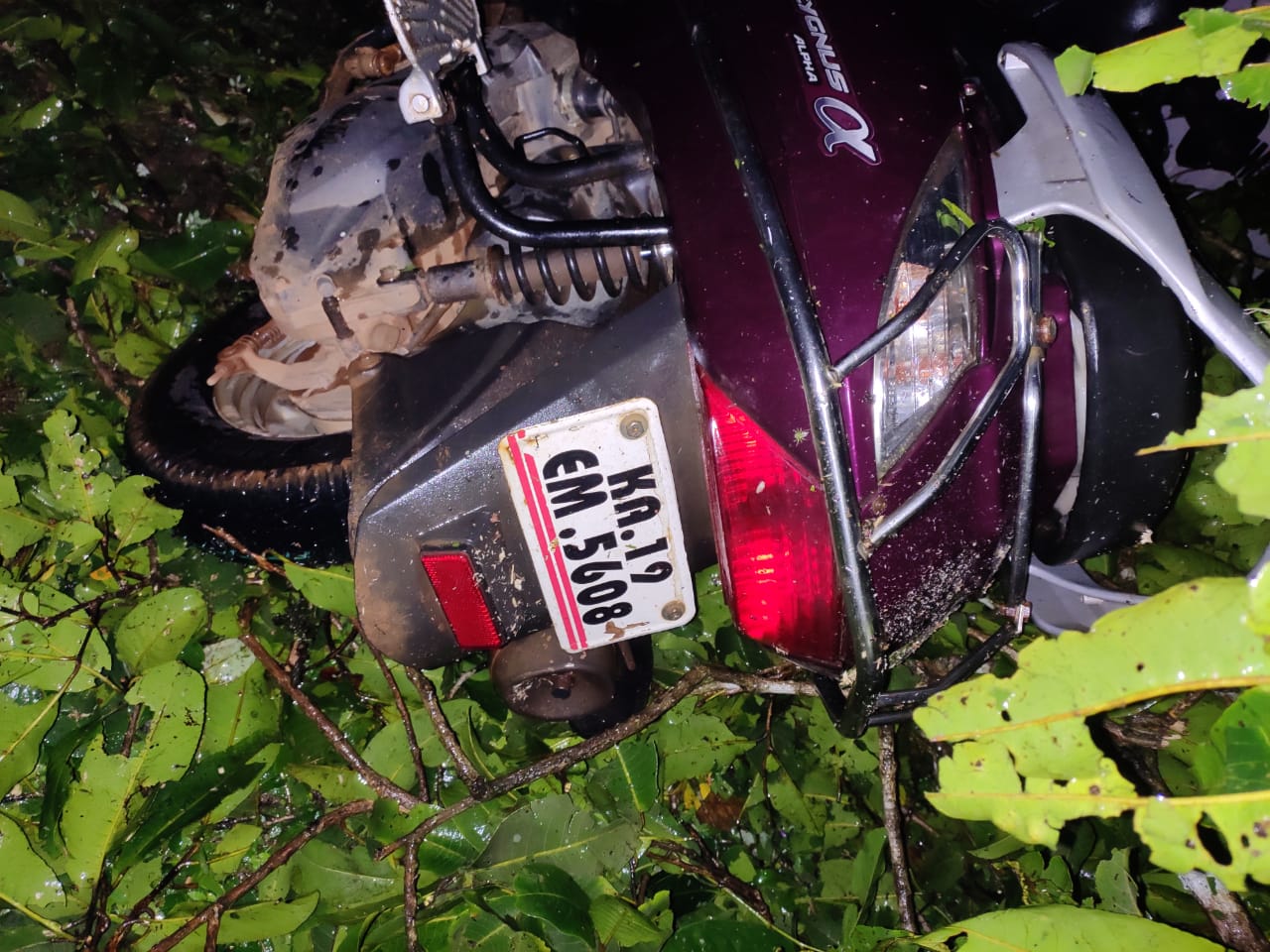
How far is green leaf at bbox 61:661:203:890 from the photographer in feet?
7.32

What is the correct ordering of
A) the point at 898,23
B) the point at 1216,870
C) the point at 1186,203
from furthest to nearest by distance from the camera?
the point at 1186,203 → the point at 898,23 → the point at 1216,870

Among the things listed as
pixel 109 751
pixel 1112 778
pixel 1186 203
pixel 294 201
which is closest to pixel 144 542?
pixel 109 751

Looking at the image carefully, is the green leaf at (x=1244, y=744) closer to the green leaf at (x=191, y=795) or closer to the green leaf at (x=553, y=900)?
the green leaf at (x=553, y=900)

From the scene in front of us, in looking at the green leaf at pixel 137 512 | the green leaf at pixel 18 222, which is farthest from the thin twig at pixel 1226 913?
the green leaf at pixel 18 222

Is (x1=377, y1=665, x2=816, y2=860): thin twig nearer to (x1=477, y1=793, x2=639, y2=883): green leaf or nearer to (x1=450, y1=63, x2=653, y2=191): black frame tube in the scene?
(x1=477, y1=793, x2=639, y2=883): green leaf

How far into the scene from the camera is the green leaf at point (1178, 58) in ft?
3.46

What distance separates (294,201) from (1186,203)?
8.97 feet

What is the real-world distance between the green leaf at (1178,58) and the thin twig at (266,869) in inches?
92.1

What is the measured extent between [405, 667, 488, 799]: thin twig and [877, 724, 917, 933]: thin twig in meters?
1.09

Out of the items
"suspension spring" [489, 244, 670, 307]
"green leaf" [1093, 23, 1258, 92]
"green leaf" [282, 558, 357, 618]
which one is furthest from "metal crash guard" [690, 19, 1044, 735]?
"green leaf" [282, 558, 357, 618]

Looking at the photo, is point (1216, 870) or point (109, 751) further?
point (109, 751)

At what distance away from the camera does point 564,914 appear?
1968 millimetres

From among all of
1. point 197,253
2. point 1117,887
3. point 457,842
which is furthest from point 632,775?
point 197,253

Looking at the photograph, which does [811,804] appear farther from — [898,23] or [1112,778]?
[898,23]
